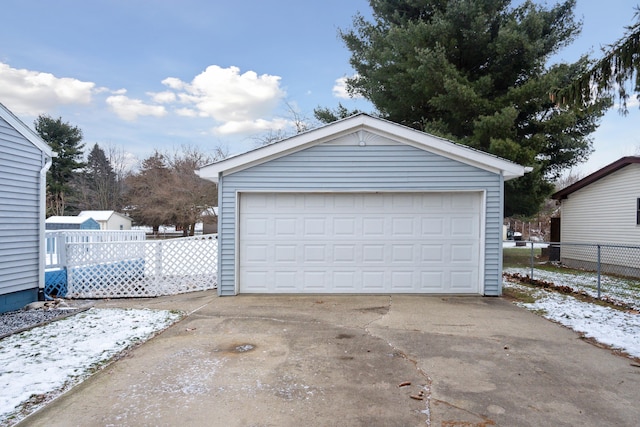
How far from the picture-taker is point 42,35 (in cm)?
1047

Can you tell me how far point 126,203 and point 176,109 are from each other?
1474 centimetres

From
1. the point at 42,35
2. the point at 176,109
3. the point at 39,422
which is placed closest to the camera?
the point at 39,422

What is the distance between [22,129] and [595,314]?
10.4 meters

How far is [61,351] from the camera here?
13.6 ft

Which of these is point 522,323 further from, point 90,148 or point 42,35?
point 90,148

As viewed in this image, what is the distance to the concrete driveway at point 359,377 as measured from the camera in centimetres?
278

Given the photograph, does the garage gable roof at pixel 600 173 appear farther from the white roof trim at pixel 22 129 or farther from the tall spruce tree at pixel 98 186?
the tall spruce tree at pixel 98 186

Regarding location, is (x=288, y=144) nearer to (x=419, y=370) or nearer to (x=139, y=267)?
(x=139, y=267)

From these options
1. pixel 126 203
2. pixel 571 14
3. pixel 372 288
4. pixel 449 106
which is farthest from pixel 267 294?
pixel 126 203

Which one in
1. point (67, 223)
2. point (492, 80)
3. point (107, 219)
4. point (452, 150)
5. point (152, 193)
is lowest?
point (67, 223)

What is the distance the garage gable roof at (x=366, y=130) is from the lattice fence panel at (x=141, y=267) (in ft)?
6.25

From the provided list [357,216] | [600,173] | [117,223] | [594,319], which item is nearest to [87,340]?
[357,216]

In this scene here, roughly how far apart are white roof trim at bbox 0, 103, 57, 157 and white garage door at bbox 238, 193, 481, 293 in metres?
3.96

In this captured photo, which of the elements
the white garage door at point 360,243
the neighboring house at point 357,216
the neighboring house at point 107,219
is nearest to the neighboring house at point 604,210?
the neighboring house at point 357,216
